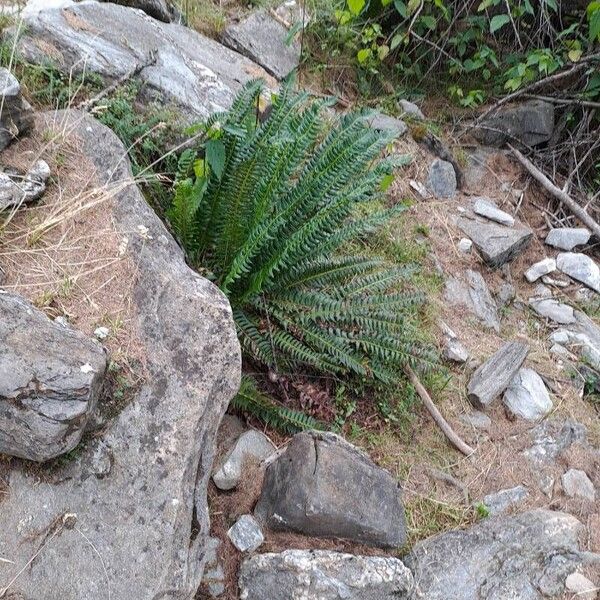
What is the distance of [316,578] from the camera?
7.82 ft

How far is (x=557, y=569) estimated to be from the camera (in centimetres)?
278

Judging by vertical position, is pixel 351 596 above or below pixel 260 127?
below

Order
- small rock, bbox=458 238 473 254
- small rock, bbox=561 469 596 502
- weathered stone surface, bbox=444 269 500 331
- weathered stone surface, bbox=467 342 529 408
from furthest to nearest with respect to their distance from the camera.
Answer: small rock, bbox=458 238 473 254 → weathered stone surface, bbox=444 269 500 331 → weathered stone surface, bbox=467 342 529 408 → small rock, bbox=561 469 596 502

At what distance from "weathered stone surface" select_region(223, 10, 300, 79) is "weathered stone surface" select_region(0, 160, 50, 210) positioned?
8.85 ft

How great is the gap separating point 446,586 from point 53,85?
2985 mm

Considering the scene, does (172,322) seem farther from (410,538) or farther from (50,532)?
(410,538)

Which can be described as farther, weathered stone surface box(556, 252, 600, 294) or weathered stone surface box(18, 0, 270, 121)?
weathered stone surface box(556, 252, 600, 294)

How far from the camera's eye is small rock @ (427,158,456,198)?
4953 mm

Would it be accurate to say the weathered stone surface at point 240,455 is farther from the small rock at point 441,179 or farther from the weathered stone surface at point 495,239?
the small rock at point 441,179

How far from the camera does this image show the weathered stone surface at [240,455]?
2721 millimetres

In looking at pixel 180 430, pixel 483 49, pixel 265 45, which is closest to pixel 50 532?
pixel 180 430

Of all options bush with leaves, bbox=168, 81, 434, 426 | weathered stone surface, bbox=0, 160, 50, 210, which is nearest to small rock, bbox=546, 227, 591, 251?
bush with leaves, bbox=168, 81, 434, 426

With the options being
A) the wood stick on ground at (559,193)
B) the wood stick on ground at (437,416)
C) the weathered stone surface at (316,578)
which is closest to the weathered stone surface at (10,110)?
the weathered stone surface at (316,578)

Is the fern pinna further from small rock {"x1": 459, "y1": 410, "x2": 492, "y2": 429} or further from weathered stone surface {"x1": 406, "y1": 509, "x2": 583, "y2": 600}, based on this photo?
weathered stone surface {"x1": 406, "y1": 509, "x2": 583, "y2": 600}
